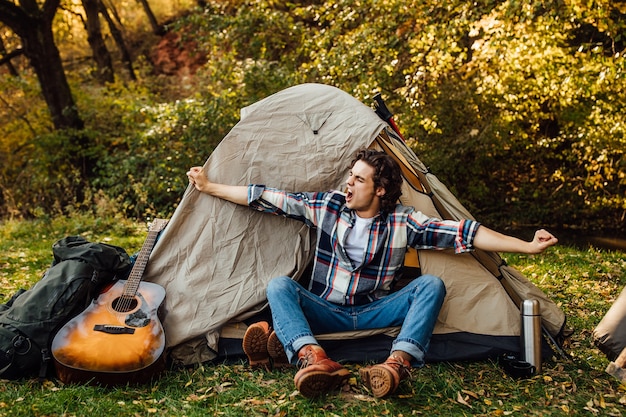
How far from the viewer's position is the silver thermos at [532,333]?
3553mm

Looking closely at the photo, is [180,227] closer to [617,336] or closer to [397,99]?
[617,336]

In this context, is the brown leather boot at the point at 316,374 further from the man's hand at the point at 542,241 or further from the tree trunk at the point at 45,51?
the tree trunk at the point at 45,51

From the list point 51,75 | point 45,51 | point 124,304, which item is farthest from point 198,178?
point 51,75

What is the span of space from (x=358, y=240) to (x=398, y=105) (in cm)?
546

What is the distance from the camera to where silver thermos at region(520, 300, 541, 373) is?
355 centimetres

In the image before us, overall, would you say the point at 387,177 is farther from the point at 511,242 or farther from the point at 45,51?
the point at 45,51

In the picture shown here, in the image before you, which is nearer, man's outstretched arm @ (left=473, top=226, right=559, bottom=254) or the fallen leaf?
the fallen leaf

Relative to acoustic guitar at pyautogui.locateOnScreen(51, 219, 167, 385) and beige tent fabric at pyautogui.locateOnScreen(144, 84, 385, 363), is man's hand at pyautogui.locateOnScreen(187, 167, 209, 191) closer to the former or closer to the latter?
beige tent fabric at pyautogui.locateOnScreen(144, 84, 385, 363)

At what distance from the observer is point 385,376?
300 centimetres

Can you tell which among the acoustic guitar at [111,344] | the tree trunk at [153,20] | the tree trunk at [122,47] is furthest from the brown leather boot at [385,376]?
the tree trunk at [153,20]

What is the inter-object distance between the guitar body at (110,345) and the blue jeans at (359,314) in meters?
0.66

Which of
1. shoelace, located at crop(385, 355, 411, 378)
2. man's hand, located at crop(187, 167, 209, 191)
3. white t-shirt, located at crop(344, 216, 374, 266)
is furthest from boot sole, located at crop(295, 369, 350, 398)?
man's hand, located at crop(187, 167, 209, 191)

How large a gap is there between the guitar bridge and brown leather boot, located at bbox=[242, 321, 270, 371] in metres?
0.60

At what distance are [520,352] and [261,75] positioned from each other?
280 inches
